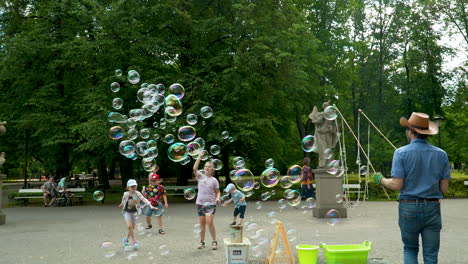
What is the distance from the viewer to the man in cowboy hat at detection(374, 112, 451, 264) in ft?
16.3

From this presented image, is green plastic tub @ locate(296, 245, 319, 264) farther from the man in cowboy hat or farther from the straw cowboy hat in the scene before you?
the straw cowboy hat

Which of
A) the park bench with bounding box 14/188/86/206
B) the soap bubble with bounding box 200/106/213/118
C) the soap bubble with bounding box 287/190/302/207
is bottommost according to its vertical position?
the park bench with bounding box 14/188/86/206

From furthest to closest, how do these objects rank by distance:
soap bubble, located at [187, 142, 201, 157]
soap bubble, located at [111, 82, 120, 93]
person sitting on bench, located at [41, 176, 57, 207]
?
person sitting on bench, located at [41, 176, 57, 207] → soap bubble, located at [111, 82, 120, 93] → soap bubble, located at [187, 142, 201, 157]

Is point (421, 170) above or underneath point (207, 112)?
underneath

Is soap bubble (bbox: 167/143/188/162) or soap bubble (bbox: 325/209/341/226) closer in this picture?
soap bubble (bbox: 325/209/341/226)

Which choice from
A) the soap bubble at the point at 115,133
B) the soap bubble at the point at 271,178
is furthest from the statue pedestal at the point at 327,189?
the soap bubble at the point at 115,133

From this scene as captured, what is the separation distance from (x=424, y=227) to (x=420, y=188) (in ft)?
1.44

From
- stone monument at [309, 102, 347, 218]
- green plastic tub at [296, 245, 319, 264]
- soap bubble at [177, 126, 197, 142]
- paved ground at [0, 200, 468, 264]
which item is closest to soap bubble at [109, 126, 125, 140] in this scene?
soap bubble at [177, 126, 197, 142]

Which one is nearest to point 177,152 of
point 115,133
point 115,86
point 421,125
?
point 115,133

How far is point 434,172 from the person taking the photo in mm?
5059

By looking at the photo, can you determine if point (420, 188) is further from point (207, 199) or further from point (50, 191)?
point (50, 191)

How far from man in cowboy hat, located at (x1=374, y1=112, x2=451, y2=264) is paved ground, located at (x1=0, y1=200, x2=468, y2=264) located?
6.70ft

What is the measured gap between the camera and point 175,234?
11.5 metres

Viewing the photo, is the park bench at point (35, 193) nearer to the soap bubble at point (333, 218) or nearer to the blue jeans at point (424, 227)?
the soap bubble at point (333, 218)
